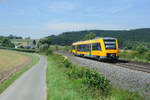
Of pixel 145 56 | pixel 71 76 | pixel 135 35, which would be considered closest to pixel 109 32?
pixel 135 35

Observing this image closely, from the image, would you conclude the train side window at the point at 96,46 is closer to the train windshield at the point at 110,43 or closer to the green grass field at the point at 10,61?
the train windshield at the point at 110,43

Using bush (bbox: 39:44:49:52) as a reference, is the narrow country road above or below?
above

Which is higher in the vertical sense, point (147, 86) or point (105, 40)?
point (105, 40)

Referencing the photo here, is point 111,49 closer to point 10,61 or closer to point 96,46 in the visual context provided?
point 96,46

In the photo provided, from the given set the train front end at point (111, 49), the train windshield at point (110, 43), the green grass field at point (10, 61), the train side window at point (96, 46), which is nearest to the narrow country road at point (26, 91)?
the train front end at point (111, 49)

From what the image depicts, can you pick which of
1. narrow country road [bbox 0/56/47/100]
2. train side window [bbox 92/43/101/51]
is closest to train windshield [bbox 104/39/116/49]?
train side window [bbox 92/43/101/51]

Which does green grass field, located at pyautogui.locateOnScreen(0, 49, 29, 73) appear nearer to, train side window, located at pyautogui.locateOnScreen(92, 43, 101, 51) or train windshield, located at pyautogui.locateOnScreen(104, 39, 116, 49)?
train side window, located at pyautogui.locateOnScreen(92, 43, 101, 51)

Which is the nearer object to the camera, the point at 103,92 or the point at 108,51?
the point at 103,92

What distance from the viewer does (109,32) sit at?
17438 centimetres

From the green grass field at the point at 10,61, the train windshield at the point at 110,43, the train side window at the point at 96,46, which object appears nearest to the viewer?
the train windshield at the point at 110,43

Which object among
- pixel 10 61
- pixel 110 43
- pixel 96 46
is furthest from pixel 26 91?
pixel 10 61

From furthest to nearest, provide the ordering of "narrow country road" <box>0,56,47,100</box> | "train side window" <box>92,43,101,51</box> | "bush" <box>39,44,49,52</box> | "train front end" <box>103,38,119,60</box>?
1. "bush" <box>39,44,49,52</box>
2. "train side window" <box>92,43,101,51</box>
3. "train front end" <box>103,38,119,60</box>
4. "narrow country road" <box>0,56,47,100</box>

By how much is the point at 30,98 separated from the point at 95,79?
3.54m

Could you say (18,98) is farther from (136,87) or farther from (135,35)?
(135,35)
